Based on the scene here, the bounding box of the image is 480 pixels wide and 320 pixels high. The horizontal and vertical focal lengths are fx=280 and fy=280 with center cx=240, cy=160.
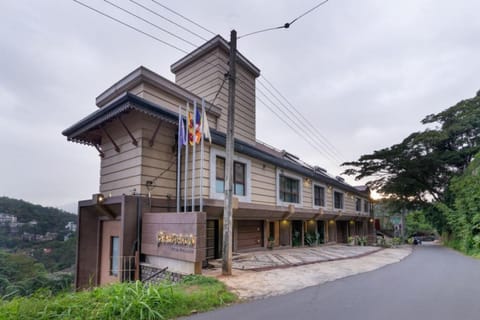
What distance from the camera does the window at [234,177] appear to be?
9.64 m

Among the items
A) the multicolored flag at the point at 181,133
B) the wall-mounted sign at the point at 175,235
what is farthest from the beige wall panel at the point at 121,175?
the multicolored flag at the point at 181,133

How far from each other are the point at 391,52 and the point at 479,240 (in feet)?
31.0

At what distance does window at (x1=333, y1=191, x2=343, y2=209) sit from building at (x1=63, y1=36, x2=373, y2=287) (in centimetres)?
531

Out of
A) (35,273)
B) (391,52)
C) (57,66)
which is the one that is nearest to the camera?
(35,273)

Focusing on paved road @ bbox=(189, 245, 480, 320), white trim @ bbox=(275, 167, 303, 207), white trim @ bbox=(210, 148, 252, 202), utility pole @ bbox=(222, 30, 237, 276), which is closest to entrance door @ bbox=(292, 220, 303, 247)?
white trim @ bbox=(275, 167, 303, 207)

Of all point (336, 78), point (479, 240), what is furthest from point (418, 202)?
point (336, 78)

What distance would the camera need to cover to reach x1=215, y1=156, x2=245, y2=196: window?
31.6 ft

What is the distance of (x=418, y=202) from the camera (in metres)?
24.5

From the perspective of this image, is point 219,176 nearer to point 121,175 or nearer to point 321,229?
point 121,175

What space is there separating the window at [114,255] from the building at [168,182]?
32 millimetres

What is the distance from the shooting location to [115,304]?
12.8 ft

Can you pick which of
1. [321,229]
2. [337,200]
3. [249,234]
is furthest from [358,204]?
[249,234]

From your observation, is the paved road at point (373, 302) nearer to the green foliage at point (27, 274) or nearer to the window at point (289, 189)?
the window at point (289, 189)

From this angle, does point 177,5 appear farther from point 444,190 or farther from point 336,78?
point 444,190
